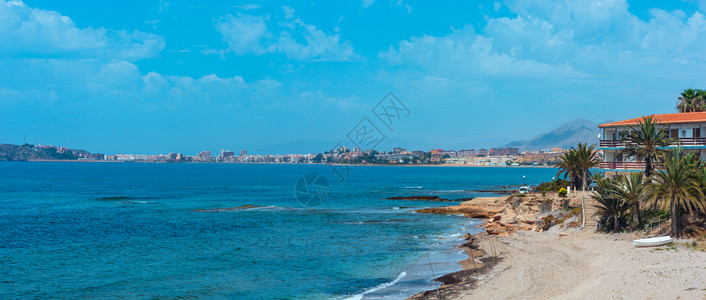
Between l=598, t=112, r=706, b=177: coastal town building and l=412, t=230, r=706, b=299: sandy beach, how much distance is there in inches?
490

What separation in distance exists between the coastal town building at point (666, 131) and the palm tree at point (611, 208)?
786 cm

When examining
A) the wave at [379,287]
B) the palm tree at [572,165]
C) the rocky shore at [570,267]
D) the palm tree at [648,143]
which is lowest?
the wave at [379,287]

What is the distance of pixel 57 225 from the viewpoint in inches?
1882

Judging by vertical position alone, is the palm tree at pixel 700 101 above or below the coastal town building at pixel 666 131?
above

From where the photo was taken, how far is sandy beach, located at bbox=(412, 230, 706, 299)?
18.8m

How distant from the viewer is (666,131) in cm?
4091

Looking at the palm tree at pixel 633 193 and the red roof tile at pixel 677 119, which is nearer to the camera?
the palm tree at pixel 633 193

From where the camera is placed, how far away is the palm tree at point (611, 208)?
3156 cm

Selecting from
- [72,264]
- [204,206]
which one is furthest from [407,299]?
[204,206]

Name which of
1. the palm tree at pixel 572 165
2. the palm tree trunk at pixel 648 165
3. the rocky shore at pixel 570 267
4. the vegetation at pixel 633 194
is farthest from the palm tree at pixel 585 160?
the vegetation at pixel 633 194

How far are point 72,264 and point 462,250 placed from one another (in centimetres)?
2361

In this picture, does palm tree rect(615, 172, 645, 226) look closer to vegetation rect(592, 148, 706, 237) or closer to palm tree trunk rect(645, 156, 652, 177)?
vegetation rect(592, 148, 706, 237)

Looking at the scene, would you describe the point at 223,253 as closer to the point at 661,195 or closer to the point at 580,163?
the point at 661,195

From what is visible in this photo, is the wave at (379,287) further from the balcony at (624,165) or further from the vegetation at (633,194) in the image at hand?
the balcony at (624,165)
